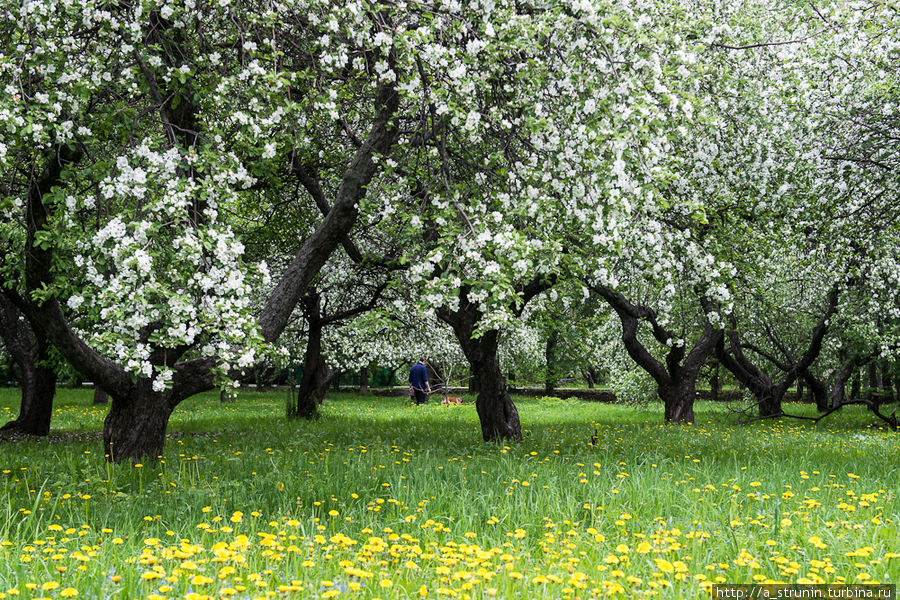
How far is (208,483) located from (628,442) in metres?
6.96

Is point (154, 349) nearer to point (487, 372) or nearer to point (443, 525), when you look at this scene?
point (443, 525)

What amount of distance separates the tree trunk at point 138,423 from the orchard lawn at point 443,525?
412mm

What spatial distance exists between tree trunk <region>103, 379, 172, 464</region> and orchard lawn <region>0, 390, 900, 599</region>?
0.41 metres

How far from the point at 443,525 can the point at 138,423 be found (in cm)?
456

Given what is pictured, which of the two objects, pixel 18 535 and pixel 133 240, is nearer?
pixel 18 535

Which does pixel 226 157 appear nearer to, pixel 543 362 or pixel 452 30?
pixel 452 30

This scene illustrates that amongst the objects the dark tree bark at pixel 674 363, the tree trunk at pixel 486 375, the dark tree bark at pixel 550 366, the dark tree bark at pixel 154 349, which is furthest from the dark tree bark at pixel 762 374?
the dark tree bark at pixel 550 366

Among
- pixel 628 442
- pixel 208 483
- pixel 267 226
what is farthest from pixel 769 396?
pixel 208 483

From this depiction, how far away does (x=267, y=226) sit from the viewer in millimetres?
13680

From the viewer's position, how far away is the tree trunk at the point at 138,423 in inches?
304

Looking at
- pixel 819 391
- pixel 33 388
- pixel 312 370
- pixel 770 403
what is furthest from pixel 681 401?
pixel 33 388

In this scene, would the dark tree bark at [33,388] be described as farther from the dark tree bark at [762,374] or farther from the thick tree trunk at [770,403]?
the thick tree trunk at [770,403]

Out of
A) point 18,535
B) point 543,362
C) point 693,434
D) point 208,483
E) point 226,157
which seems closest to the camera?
point 18,535

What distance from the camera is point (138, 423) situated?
7.74 m
